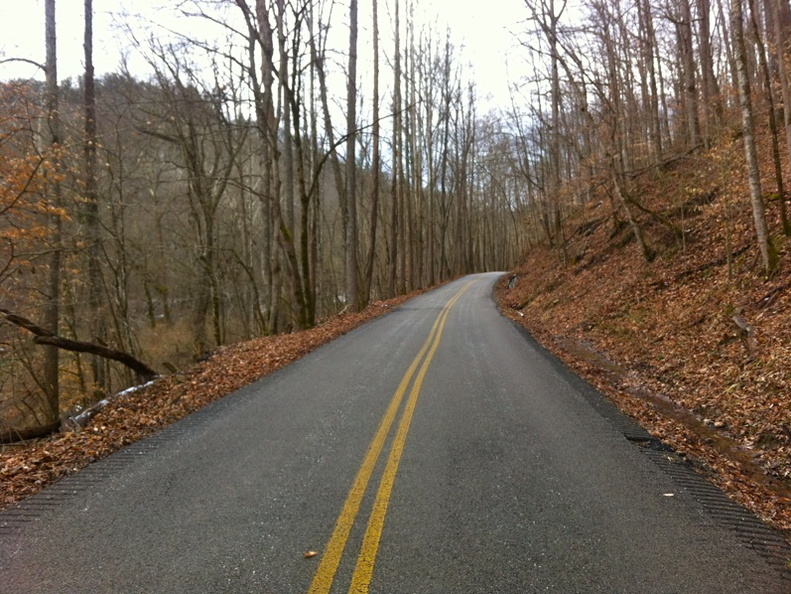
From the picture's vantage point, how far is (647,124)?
25141mm

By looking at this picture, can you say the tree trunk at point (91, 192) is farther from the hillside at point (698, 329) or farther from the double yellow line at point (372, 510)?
the hillside at point (698, 329)

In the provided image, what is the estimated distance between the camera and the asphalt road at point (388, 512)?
9.45 ft

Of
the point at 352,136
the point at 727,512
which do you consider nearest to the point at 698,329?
the point at 727,512

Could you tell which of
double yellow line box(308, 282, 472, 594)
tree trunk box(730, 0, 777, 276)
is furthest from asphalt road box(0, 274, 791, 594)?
tree trunk box(730, 0, 777, 276)

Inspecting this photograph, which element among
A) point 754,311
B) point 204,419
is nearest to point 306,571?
point 204,419

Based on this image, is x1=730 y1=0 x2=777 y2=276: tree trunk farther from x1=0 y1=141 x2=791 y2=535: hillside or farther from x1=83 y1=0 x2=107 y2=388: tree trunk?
x1=83 y1=0 x2=107 y2=388: tree trunk

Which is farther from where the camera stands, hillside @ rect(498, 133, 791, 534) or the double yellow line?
hillside @ rect(498, 133, 791, 534)

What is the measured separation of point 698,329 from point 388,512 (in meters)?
8.13

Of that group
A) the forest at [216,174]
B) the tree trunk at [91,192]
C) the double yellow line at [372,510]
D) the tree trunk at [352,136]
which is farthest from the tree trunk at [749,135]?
the tree trunk at [91,192]

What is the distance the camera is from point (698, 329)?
9.20 m

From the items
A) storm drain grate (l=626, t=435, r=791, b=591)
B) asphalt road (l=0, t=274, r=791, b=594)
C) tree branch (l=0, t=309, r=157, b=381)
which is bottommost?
storm drain grate (l=626, t=435, r=791, b=591)

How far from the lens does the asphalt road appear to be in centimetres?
288

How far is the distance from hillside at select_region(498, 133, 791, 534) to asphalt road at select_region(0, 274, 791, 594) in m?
1.04

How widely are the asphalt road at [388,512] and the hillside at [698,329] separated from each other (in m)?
1.04
